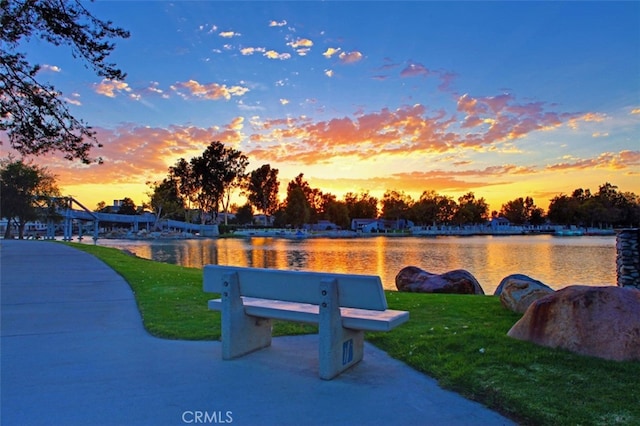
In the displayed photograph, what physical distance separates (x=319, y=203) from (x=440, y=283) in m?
114

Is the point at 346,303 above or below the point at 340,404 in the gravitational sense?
above

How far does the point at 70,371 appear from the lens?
13.3 ft

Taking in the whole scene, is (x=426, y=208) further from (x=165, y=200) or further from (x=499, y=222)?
(x=165, y=200)

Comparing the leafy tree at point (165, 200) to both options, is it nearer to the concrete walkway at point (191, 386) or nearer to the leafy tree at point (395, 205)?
the leafy tree at point (395, 205)

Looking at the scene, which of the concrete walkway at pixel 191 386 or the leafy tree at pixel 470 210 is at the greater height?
the leafy tree at pixel 470 210

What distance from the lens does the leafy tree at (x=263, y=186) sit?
93500 mm

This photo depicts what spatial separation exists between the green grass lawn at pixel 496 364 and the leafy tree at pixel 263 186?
86155mm

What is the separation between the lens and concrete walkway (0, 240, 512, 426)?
310 cm

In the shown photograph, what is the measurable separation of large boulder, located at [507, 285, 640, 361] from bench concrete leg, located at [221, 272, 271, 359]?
292cm

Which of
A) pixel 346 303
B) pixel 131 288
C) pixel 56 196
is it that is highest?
pixel 56 196

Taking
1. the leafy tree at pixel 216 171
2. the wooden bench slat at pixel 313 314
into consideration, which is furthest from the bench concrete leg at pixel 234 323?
the leafy tree at pixel 216 171

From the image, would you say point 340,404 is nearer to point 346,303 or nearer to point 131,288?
point 346,303

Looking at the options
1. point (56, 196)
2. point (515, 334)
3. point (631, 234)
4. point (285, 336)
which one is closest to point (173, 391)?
point (285, 336)

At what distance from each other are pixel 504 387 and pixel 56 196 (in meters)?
47.6
